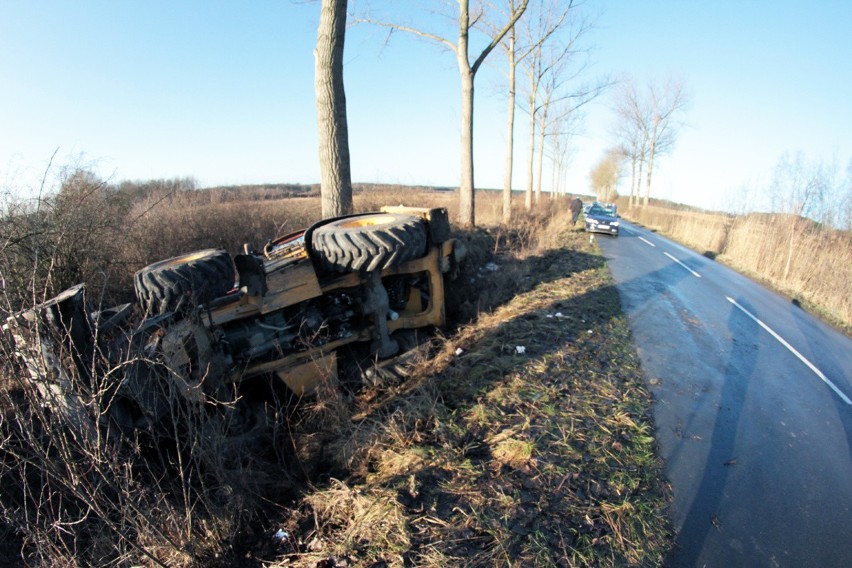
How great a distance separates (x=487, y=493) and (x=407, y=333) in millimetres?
2596

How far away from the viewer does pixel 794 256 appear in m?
11.6

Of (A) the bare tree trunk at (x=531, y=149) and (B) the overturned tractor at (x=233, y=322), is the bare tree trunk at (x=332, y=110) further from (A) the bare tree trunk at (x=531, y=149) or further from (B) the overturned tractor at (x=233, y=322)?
(A) the bare tree trunk at (x=531, y=149)

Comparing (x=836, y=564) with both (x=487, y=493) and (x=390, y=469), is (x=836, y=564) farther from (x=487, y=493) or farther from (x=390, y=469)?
(x=390, y=469)

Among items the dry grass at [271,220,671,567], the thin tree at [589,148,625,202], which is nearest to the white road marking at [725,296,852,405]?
the dry grass at [271,220,671,567]

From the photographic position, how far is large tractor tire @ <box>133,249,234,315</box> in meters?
2.91

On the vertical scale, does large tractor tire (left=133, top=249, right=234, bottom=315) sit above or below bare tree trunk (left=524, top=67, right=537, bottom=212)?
below

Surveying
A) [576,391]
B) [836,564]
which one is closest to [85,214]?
[576,391]

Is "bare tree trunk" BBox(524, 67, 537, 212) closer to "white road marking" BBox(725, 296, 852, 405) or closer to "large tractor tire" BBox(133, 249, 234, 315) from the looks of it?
"white road marking" BBox(725, 296, 852, 405)

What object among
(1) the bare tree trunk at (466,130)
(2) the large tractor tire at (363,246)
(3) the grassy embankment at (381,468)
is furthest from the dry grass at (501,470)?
(1) the bare tree trunk at (466,130)

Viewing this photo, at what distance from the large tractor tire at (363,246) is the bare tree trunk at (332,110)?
3.17 meters

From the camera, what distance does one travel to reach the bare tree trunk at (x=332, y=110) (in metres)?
6.41

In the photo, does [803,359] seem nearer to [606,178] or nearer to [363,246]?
[363,246]

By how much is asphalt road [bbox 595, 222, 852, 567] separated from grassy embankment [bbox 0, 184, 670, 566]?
0.89ft

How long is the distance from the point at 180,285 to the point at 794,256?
585 inches
